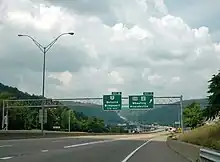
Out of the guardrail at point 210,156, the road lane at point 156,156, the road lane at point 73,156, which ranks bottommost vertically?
the road lane at point 156,156

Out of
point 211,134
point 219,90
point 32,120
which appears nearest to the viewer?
point 211,134

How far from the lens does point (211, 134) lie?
2673cm

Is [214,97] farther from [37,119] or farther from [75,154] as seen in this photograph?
[37,119]

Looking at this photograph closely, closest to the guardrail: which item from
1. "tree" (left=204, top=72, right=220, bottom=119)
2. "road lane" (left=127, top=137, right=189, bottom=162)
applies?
"road lane" (left=127, top=137, right=189, bottom=162)

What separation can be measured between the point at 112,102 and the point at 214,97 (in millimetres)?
43093

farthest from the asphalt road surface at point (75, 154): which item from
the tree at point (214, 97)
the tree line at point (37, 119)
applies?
the tree line at point (37, 119)

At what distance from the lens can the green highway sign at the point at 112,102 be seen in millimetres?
78438

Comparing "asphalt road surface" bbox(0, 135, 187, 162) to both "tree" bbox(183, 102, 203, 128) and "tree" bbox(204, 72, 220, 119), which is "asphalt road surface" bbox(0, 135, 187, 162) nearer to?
"tree" bbox(204, 72, 220, 119)

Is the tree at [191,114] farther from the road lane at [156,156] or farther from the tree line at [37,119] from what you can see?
the road lane at [156,156]

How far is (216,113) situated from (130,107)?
4162 cm

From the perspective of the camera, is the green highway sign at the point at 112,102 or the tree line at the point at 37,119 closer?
the green highway sign at the point at 112,102

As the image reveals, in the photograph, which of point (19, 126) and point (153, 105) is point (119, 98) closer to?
Result: point (153, 105)

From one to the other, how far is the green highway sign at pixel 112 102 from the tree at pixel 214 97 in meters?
40.3

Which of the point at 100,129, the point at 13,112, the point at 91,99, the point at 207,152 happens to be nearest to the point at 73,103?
Answer: the point at 91,99
